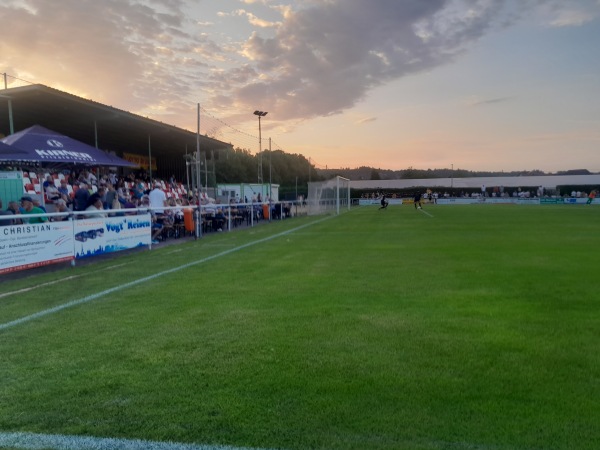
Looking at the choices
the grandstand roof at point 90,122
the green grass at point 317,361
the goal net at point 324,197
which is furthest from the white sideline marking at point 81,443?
the goal net at point 324,197

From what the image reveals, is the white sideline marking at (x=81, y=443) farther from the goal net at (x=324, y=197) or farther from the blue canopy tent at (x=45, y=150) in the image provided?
the goal net at (x=324, y=197)

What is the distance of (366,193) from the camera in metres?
72.0

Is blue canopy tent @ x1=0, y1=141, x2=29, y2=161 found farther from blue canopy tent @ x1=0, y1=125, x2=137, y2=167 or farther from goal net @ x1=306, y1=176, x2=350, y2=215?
goal net @ x1=306, y1=176, x2=350, y2=215

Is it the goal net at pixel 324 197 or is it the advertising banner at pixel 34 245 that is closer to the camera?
the advertising banner at pixel 34 245

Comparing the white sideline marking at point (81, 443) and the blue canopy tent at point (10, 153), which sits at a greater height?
the blue canopy tent at point (10, 153)

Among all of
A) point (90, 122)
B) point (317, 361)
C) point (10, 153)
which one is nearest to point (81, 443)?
point (317, 361)

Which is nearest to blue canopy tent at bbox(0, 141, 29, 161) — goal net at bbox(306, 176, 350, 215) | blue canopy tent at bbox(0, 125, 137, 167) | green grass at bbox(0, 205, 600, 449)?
blue canopy tent at bbox(0, 125, 137, 167)

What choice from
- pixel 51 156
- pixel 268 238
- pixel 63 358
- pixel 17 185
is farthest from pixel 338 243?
pixel 17 185

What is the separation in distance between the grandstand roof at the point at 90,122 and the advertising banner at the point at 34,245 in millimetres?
9440

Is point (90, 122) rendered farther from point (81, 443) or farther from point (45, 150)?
point (81, 443)

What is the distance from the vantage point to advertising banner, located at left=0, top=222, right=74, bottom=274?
28.0 feet

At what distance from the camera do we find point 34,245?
30.4 feet

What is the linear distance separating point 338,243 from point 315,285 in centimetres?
661

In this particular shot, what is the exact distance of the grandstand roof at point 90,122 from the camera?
60.0 ft
